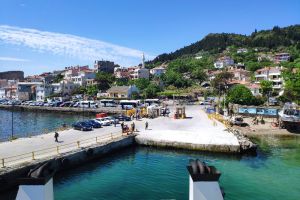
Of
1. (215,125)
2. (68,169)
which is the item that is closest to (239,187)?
(68,169)

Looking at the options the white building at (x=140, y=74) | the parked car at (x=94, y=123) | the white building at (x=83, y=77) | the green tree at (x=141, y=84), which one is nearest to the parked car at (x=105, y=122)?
the parked car at (x=94, y=123)

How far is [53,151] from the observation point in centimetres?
3023

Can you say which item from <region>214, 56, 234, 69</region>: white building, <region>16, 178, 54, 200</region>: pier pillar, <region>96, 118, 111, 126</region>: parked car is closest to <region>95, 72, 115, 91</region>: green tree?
<region>214, 56, 234, 69</region>: white building

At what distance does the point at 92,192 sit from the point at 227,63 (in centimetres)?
16222

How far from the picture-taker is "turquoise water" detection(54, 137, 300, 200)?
22938mm

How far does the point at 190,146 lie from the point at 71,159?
512 inches

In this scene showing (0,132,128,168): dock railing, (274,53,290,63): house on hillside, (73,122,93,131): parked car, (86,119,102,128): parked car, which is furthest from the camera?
(274,53,290,63): house on hillside

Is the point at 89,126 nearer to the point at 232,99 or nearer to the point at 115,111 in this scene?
the point at 115,111

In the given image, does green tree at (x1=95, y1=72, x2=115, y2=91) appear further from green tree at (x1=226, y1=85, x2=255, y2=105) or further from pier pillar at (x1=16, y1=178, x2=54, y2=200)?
pier pillar at (x1=16, y1=178, x2=54, y2=200)

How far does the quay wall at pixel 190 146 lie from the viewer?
34438mm

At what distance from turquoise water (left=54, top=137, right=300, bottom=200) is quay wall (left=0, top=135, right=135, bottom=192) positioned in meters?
0.70

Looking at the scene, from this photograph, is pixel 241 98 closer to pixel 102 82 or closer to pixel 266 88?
pixel 266 88

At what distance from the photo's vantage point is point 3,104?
123 m

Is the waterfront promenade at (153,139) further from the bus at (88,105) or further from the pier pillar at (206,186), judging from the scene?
the bus at (88,105)
